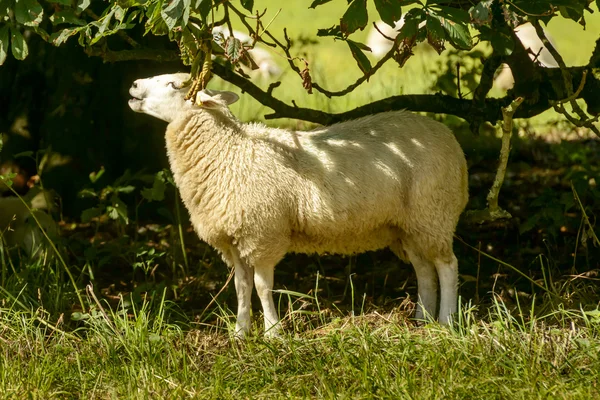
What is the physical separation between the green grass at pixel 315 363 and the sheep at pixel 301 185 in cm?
39

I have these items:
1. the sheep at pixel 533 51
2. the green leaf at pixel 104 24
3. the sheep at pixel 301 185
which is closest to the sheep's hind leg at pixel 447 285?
the sheep at pixel 301 185

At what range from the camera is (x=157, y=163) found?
626cm

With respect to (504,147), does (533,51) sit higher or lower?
higher

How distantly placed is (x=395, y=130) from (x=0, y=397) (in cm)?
228

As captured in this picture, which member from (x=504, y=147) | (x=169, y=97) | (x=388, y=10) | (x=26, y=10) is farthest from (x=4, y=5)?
(x=504, y=147)

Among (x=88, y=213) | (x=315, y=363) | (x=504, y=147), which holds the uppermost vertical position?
(x=504, y=147)

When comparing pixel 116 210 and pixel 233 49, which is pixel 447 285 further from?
pixel 116 210

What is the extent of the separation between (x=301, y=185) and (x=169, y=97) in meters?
0.79

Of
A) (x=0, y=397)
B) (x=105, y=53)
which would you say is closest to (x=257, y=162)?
(x=105, y=53)

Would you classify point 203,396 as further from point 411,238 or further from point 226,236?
point 411,238

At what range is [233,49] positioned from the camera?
3830 mm

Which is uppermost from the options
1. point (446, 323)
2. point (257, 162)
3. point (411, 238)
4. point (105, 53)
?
point (105, 53)

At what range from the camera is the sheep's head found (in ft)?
15.4

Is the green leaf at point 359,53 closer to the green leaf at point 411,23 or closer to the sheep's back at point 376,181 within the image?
the green leaf at point 411,23
